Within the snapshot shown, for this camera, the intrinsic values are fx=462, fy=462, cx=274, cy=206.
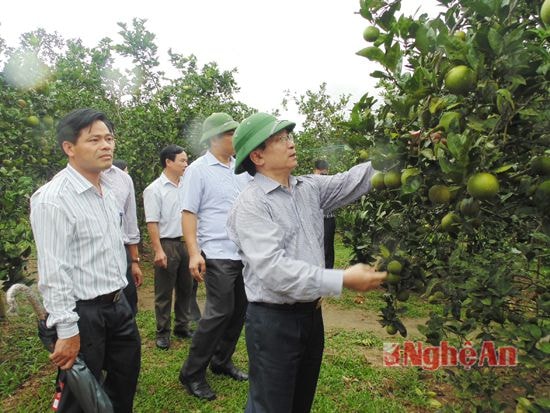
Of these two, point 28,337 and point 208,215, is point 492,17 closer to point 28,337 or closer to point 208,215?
point 208,215

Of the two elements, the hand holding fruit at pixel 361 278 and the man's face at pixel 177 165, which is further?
the man's face at pixel 177 165

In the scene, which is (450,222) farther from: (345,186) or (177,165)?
(177,165)

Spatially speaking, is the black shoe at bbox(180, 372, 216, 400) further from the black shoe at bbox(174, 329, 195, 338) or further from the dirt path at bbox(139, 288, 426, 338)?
the dirt path at bbox(139, 288, 426, 338)

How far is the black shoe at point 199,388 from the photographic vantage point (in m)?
3.10

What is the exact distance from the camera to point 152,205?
4305 mm

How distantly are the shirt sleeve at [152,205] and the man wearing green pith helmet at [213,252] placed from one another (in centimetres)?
117

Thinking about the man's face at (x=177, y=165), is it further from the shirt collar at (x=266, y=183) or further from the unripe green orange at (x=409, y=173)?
the unripe green orange at (x=409, y=173)

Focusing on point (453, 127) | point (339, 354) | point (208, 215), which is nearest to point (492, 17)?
point (453, 127)

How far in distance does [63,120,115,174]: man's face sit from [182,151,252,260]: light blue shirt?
3.38 feet

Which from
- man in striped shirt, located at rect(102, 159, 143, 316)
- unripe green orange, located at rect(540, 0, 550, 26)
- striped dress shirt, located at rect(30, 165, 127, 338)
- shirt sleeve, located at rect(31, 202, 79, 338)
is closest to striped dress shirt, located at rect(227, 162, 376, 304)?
striped dress shirt, located at rect(30, 165, 127, 338)

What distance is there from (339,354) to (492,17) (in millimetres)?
3250

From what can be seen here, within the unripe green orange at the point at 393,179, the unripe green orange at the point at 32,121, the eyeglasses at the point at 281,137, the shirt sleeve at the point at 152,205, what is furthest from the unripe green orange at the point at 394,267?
the unripe green orange at the point at 32,121

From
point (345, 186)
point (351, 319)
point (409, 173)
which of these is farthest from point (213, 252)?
point (351, 319)

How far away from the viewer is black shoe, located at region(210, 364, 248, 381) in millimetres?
3391
